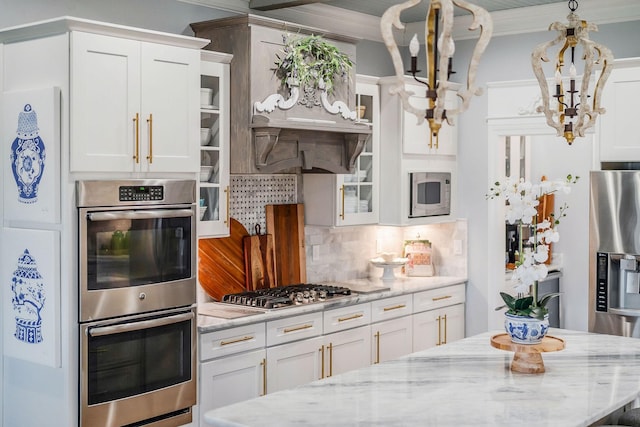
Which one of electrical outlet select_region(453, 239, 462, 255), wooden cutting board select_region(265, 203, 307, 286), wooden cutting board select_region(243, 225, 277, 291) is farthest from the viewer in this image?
electrical outlet select_region(453, 239, 462, 255)

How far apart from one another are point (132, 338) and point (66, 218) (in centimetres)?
68

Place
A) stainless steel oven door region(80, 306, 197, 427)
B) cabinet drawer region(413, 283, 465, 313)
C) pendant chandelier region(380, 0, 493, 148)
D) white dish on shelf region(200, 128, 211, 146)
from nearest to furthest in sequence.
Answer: pendant chandelier region(380, 0, 493, 148) → stainless steel oven door region(80, 306, 197, 427) → white dish on shelf region(200, 128, 211, 146) → cabinet drawer region(413, 283, 465, 313)

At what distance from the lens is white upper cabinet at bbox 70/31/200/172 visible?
151 inches

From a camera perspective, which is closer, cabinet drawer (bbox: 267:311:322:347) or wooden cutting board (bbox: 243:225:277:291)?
cabinet drawer (bbox: 267:311:322:347)

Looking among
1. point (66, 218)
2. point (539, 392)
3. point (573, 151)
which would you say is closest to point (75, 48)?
point (66, 218)

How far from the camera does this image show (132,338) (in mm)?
4055

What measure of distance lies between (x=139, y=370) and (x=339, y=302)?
59.4 inches

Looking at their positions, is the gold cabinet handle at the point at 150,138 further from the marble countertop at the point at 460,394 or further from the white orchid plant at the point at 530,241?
the white orchid plant at the point at 530,241

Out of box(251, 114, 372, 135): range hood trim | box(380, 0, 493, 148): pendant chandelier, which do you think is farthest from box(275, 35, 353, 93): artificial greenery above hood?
box(380, 0, 493, 148): pendant chandelier

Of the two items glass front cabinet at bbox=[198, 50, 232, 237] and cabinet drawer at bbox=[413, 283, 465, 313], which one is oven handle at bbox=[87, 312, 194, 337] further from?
cabinet drawer at bbox=[413, 283, 465, 313]

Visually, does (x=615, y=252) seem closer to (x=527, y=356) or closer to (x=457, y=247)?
(x=457, y=247)

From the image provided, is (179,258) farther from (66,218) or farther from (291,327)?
(291,327)

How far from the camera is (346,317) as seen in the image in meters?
5.32

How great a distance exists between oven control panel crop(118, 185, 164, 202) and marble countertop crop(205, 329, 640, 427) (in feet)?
4.53
